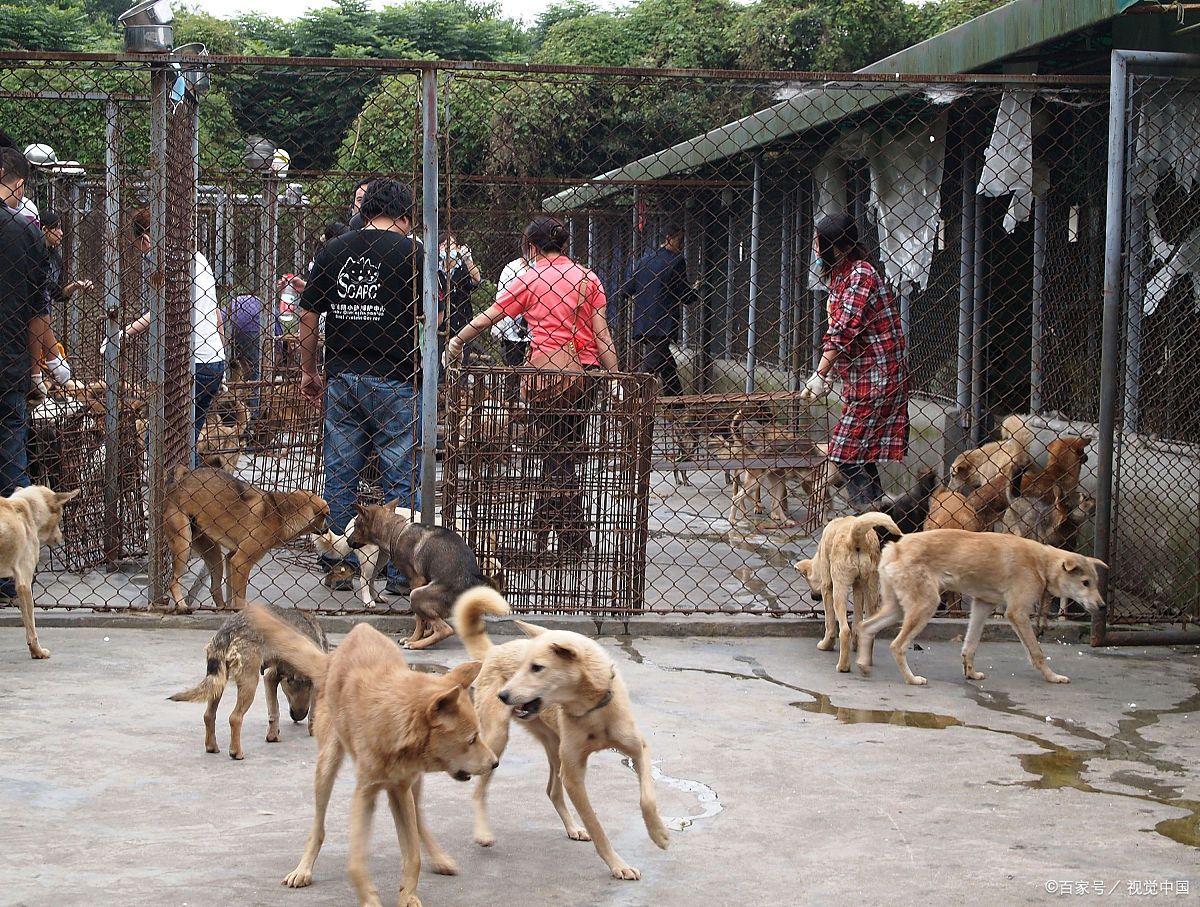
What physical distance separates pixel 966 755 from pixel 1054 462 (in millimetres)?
3192

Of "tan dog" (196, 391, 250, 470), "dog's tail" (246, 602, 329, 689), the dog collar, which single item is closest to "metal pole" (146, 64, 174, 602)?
"tan dog" (196, 391, 250, 470)

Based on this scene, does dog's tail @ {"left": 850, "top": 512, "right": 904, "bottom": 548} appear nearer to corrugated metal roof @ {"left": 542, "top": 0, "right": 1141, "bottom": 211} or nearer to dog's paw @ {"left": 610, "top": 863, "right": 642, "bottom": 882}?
corrugated metal roof @ {"left": 542, "top": 0, "right": 1141, "bottom": 211}

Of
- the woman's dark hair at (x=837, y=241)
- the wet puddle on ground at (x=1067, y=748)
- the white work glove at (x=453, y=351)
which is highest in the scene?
the woman's dark hair at (x=837, y=241)

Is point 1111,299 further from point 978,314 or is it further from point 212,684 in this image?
point 212,684

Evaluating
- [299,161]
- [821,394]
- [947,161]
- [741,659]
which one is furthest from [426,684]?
[299,161]

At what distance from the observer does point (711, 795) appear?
489 cm

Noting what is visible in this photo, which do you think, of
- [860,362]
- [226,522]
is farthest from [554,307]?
[226,522]

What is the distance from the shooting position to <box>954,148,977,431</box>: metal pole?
35.0ft

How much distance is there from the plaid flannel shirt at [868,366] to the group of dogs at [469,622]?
0.35 metres

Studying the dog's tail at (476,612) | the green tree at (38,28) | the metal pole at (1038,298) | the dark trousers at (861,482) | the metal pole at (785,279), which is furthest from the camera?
the green tree at (38,28)

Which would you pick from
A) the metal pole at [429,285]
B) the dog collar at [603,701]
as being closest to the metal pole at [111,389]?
the metal pole at [429,285]

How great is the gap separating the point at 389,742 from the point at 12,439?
4623 millimetres

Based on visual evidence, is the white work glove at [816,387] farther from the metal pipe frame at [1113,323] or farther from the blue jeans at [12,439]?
the blue jeans at [12,439]

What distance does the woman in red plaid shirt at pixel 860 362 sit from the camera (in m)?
7.99
